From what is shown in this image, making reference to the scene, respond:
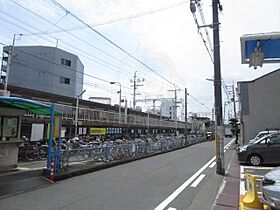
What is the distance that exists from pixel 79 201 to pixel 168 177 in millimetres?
4272

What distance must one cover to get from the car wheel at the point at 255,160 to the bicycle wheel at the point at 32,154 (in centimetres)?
1101

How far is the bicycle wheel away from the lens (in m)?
12.8

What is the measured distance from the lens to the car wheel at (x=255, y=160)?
12.8m

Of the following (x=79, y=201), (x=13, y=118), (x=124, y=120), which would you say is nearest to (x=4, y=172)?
(x=13, y=118)

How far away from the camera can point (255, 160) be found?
12.9 metres

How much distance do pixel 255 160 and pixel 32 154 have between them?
1137 cm

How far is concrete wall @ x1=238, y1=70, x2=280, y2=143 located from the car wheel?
7451 millimetres

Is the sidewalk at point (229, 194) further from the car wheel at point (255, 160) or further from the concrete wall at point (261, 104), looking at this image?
the concrete wall at point (261, 104)

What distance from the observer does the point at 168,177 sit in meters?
9.66

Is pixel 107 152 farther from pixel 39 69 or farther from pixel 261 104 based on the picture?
pixel 39 69

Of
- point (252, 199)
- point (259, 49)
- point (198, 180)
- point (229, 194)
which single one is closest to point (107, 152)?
point (198, 180)

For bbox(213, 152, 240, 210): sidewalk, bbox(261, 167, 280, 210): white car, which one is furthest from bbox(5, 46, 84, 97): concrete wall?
bbox(261, 167, 280, 210): white car

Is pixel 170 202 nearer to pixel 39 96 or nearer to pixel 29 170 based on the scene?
pixel 29 170

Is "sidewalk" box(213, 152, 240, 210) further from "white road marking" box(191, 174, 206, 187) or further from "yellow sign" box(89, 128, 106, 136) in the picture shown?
"yellow sign" box(89, 128, 106, 136)
